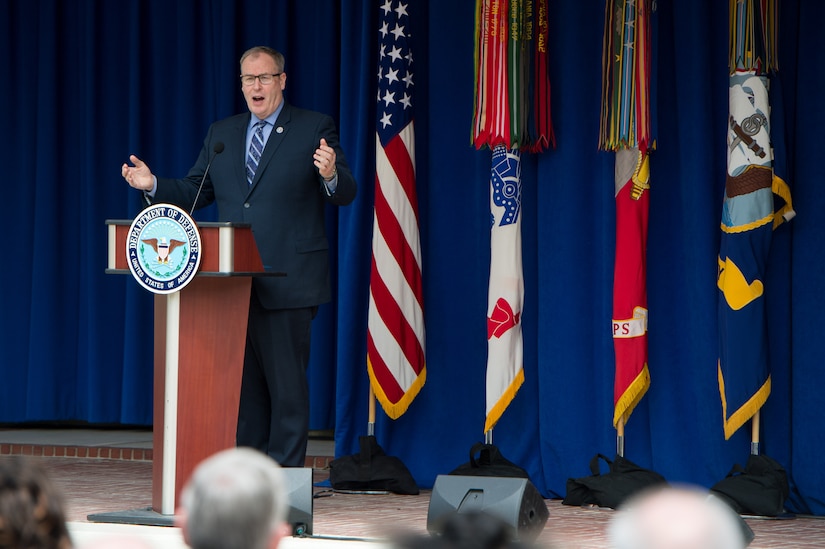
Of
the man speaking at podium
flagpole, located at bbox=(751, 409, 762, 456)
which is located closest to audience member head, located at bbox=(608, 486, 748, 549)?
the man speaking at podium

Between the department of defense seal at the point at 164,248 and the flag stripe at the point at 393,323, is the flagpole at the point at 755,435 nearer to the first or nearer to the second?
the flag stripe at the point at 393,323

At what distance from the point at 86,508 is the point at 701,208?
8.71 feet

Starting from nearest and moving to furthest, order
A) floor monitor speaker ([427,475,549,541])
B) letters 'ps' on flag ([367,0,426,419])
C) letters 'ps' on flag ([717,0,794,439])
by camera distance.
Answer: floor monitor speaker ([427,475,549,541]) < letters 'ps' on flag ([717,0,794,439]) < letters 'ps' on flag ([367,0,426,419])

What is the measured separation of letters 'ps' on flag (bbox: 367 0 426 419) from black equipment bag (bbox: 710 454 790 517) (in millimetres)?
1439

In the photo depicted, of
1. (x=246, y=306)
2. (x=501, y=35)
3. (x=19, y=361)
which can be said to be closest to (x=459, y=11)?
(x=501, y=35)

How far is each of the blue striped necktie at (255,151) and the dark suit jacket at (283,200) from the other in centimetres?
3

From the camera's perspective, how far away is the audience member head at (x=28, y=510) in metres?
1.17

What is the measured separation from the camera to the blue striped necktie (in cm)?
443

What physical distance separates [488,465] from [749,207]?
149 cm

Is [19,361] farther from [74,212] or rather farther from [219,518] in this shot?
[219,518]

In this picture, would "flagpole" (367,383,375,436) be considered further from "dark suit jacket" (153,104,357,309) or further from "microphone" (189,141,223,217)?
"microphone" (189,141,223,217)

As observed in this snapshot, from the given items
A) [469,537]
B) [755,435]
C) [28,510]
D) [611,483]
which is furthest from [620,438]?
[28,510]

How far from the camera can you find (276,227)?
4348mm

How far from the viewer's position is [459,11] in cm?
550
